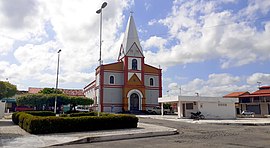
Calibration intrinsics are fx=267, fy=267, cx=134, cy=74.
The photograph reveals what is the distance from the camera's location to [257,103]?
177 feet

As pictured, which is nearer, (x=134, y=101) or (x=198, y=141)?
(x=198, y=141)

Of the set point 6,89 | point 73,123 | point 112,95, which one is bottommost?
point 73,123

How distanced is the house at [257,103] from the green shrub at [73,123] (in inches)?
1664

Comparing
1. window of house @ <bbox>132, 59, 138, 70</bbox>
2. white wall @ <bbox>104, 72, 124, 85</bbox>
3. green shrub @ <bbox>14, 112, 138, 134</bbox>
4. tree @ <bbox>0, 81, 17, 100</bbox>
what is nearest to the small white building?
green shrub @ <bbox>14, 112, 138, 134</bbox>

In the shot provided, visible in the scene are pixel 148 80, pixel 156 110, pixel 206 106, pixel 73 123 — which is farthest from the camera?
pixel 148 80

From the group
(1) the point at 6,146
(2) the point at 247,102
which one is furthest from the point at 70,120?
(2) the point at 247,102

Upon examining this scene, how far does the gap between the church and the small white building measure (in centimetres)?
1746

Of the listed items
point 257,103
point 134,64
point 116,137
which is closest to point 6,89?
point 134,64

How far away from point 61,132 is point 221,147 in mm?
9274

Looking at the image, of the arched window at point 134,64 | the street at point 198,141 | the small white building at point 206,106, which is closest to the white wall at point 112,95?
the arched window at point 134,64

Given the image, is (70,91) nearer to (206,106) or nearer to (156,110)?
(156,110)

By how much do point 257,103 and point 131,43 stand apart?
2820cm

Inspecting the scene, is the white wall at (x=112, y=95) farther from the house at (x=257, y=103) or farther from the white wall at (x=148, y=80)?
the house at (x=257, y=103)

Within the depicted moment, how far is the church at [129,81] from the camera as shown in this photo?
51906 mm
